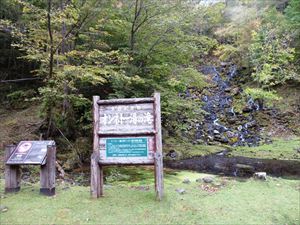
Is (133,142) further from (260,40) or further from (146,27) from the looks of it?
(260,40)

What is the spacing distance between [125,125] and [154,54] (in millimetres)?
5707

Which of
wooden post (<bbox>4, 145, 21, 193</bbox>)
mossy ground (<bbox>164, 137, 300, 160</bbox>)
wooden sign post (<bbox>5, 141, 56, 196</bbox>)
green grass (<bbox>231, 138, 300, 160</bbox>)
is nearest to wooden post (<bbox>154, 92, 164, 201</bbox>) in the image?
wooden sign post (<bbox>5, 141, 56, 196</bbox>)

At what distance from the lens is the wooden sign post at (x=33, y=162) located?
492 centimetres

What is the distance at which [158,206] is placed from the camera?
15.0 ft

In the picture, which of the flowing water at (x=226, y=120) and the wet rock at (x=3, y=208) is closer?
the wet rock at (x=3, y=208)

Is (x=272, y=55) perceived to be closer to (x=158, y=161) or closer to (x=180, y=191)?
(x=180, y=191)

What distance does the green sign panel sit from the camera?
4984 mm

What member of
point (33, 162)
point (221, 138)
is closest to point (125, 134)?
point (33, 162)

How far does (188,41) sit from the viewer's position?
35.0 feet

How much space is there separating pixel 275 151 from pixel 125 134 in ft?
27.0

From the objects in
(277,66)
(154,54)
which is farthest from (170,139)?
(277,66)

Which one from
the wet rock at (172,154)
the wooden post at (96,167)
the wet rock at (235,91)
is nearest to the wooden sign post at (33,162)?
the wooden post at (96,167)

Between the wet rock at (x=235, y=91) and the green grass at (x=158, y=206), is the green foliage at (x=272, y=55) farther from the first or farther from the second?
the green grass at (x=158, y=206)

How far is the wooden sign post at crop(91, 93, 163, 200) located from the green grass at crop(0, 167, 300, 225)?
0.49m
